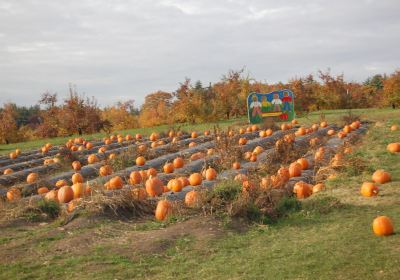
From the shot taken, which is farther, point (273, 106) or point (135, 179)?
point (273, 106)

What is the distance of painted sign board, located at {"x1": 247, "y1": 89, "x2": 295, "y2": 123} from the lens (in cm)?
2539

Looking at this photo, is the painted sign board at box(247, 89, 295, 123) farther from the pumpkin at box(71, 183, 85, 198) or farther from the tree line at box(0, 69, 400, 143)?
the pumpkin at box(71, 183, 85, 198)

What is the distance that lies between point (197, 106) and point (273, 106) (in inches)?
212

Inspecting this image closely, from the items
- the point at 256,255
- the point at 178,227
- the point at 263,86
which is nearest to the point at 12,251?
the point at 178,227

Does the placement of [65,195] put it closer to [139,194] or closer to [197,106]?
A: [139,194]

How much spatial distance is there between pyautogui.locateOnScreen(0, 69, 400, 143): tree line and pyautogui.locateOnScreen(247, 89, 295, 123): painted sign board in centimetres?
425

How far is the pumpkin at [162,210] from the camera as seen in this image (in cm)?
696

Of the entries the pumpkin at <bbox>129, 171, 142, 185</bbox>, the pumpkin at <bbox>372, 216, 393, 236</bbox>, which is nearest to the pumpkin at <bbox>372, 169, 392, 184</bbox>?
the pumpkin at <bbox>372, 216, 393, 236</bbox>

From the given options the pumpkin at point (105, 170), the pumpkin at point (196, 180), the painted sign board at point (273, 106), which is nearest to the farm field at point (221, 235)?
the pumpkin at point (196, 180)

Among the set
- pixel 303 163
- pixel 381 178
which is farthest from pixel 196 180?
pixel 381 178

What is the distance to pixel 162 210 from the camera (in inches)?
276

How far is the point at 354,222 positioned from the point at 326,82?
3302 centimetres

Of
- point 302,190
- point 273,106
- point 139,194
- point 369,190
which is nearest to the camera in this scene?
point 369,190

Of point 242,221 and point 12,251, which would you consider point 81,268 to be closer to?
point 12,251
